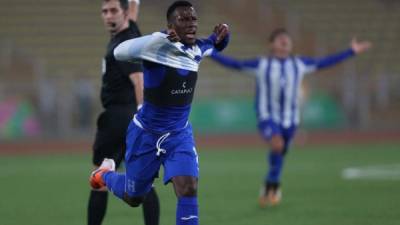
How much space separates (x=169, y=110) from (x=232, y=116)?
16318 millimetres

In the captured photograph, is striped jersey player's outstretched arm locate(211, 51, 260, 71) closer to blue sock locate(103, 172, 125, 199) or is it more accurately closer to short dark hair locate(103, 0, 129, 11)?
short dark hair locate(103, 0, 129, 11)

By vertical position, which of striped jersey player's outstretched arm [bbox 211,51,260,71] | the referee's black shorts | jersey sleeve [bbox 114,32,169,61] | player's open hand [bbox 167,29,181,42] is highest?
player's open hand [bbox 167,29,181,42]

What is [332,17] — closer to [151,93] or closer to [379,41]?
[379,41]

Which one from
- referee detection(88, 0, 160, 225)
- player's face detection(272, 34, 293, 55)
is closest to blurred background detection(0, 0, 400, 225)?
referee detection(88, 0, 160, 225)

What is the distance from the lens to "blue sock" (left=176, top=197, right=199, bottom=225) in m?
6.47

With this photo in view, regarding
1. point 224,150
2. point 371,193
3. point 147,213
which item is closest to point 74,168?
point 224,150

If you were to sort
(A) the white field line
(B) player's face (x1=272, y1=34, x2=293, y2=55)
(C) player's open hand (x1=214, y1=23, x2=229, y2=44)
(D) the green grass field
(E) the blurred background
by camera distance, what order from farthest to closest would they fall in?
(A) the white field line
(B) player's face (x1=272, y1=34, x2=293, y2=55)
(E) the blurred background
(D) the green grass field
(C) player's open hand (x1=214, y1=23, x2=229, y2=44)

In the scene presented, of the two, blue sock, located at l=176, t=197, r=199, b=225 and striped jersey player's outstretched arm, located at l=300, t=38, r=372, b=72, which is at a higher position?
striped jersey player's outstretched arm, located at l=300, t=38, r=372, b=72

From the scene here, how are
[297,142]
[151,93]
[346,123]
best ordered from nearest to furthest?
[151,93]
[297,142]
[346,123]

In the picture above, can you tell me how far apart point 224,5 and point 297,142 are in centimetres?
896

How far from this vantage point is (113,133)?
776 centimetres

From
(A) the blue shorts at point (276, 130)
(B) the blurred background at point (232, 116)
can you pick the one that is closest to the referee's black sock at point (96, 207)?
(B) the blurred background at point (232, 116)

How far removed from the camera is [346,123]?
2323 cm

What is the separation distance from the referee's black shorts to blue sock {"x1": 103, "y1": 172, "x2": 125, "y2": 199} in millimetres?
433
